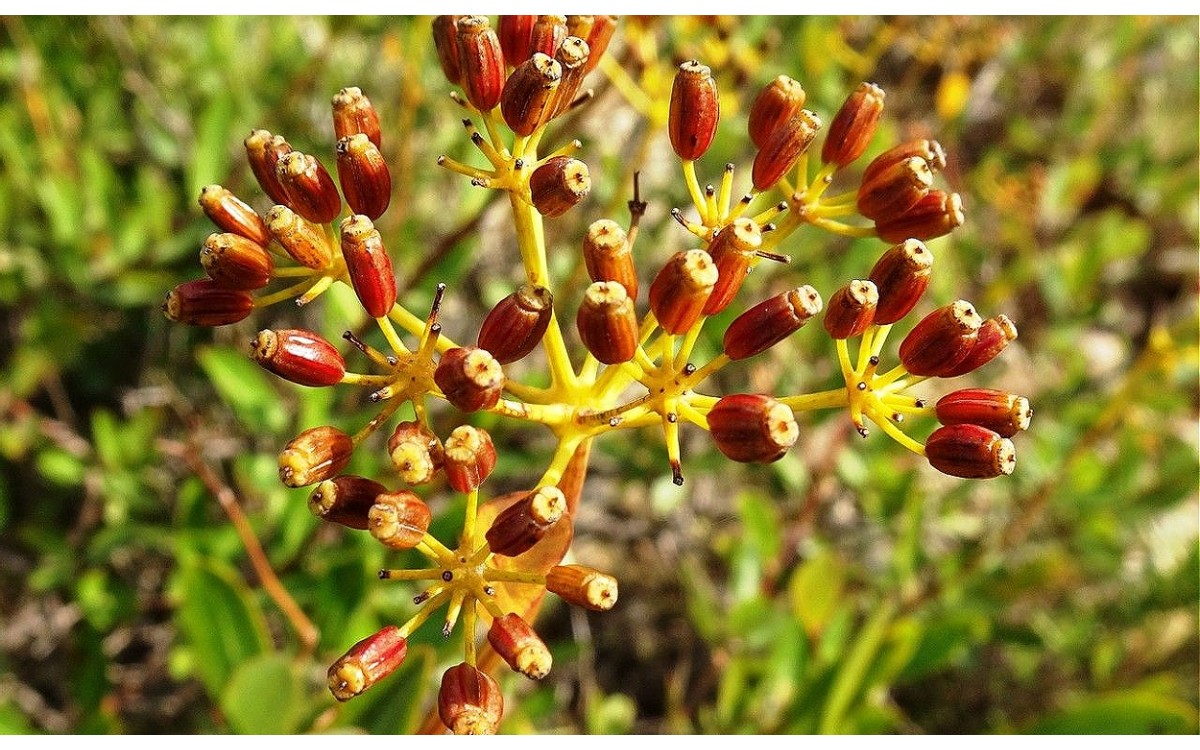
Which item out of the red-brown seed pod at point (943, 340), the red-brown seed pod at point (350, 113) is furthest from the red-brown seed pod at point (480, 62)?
the red-brown seed pod at point (943, 340)

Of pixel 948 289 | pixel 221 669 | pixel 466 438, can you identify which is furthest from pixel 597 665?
pixel 466 438

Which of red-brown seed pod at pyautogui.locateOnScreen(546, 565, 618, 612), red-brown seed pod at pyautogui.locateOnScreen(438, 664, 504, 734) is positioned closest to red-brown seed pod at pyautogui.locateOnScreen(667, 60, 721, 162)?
red-brown seed pod at pyautogui.locateOnScreen(546, 565, 618, 612)

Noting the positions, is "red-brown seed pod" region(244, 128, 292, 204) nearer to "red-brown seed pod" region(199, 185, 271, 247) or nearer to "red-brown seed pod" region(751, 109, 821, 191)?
"red-brown seed pod" region(199, 185, 271, 247)

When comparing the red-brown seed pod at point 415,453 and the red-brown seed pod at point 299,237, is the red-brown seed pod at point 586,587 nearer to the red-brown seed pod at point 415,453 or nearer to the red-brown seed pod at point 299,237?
the red-brown seed pod at point 415,453

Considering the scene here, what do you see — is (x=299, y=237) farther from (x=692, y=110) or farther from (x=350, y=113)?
(x=692, y=110)

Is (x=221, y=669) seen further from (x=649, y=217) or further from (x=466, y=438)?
(x=649, y=217)

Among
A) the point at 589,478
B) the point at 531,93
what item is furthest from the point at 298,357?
A: the point at 589,478
